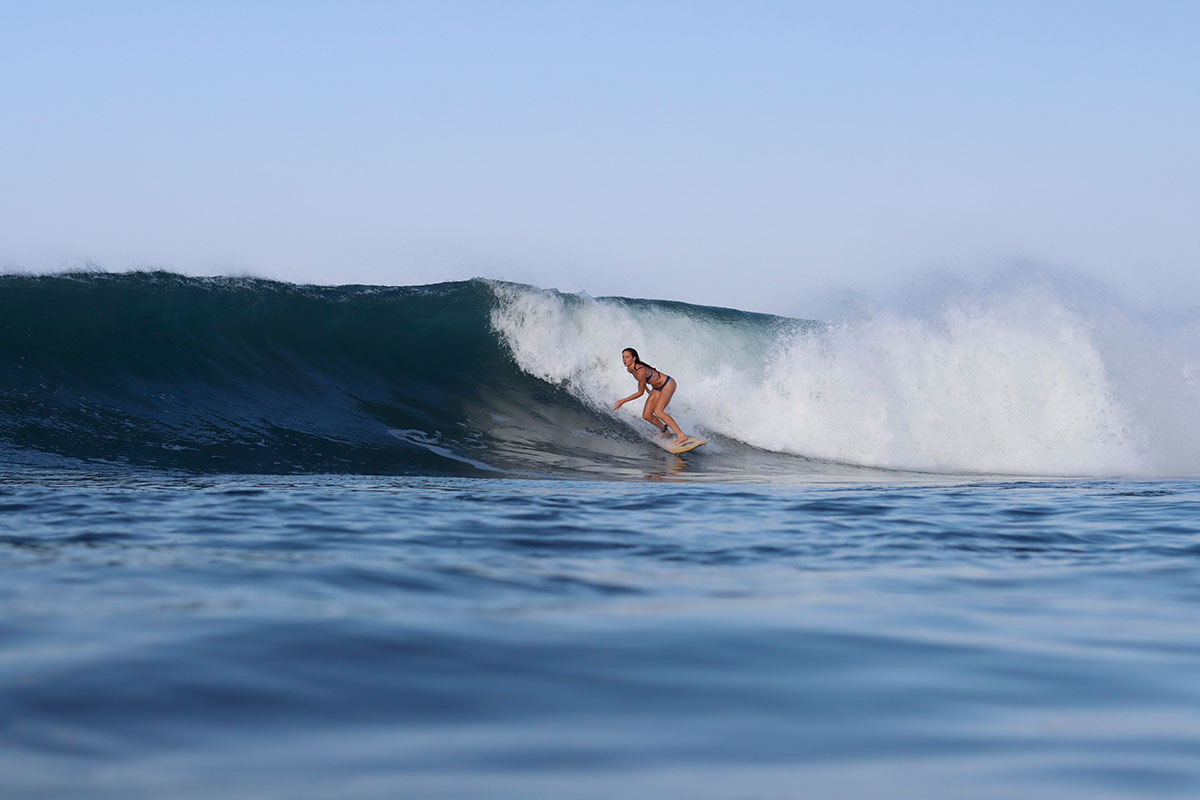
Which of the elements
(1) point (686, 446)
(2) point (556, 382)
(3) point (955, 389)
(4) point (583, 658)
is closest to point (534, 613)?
(4) point (583, 658)

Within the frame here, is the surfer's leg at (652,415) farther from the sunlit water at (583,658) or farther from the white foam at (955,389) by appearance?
the sunlit water at (583,658)

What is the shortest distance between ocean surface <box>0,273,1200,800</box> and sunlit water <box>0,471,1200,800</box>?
0.01 meters

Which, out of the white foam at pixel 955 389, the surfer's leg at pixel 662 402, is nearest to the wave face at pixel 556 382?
the white foam at pixel 955 389

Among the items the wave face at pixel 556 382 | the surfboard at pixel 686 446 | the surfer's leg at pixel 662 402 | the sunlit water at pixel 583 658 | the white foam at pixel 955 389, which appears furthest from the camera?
the white foam at pixel 955 389

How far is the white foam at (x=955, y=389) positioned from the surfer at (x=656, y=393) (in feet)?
1.93

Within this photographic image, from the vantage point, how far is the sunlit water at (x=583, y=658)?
1.93 meters

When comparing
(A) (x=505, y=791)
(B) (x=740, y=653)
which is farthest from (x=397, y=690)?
(B) (x=740, y=653)

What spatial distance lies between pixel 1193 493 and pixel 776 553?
504 centimetres

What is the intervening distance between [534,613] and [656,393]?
9395 millimetres

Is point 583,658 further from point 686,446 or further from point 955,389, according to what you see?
point 955,389

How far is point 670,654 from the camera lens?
2.81 meters

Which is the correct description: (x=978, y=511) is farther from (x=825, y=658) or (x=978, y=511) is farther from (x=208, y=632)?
(x=208, y=632)

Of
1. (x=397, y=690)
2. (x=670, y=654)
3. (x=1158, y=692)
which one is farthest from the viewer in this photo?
(x=670, y=654)

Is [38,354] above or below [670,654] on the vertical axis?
above
